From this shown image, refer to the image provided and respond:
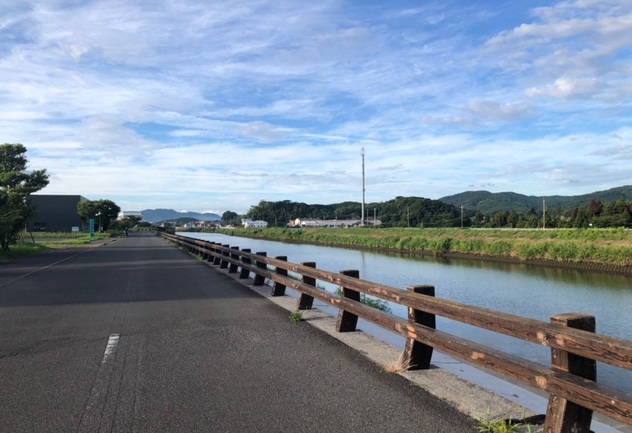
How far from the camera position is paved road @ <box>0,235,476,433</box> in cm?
401

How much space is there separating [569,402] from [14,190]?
42734 mm

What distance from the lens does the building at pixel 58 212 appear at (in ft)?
320

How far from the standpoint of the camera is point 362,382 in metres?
4.99

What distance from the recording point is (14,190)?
125 feet

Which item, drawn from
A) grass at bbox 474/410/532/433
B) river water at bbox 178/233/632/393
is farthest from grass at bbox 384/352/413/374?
river water at bbox 178/233/632/393

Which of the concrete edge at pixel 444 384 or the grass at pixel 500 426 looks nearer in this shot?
the grass at pixel 500 426

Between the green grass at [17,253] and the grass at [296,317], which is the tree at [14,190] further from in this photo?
the grass at [296,317]

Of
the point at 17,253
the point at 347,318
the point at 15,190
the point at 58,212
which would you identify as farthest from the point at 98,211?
the point at 347,318

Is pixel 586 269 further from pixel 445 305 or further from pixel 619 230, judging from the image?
pixel 445 305

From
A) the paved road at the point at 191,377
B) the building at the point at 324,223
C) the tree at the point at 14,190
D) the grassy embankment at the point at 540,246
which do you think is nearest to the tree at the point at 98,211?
the tree at the point at 14,190

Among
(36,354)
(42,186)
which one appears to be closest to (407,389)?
(36,354)

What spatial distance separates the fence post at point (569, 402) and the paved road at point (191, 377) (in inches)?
25.6

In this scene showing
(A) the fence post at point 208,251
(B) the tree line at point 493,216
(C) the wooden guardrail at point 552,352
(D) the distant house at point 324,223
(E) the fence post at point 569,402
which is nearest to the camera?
(C) the wooden guardrail at point 552,352

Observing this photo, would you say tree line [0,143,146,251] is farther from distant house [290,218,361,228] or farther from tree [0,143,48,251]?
distant house [290,218,361,228]
